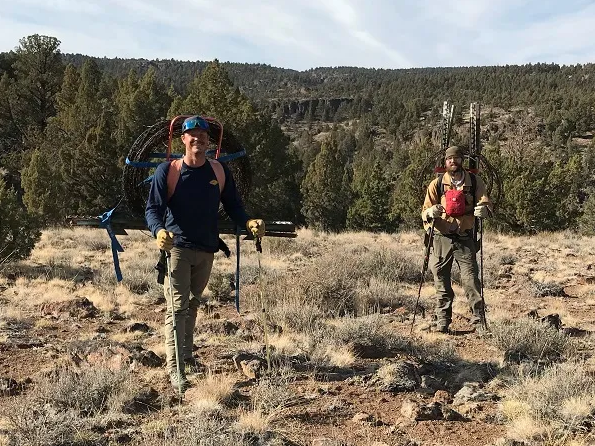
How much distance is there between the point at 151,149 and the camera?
446cm

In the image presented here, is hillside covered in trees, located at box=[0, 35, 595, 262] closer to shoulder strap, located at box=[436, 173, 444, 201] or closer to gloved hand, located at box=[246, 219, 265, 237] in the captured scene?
shoulder strap, located at box=[436, 173, 444, 201]

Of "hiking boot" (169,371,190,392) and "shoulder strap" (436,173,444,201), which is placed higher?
"shoulder strap" (436,173,444,201)

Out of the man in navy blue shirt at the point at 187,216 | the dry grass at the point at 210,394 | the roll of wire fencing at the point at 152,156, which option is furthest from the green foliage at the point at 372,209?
the dry grass at the point at 210,394

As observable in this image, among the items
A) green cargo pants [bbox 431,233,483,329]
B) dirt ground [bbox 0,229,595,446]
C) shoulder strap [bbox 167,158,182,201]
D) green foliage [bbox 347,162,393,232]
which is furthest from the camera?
green foliage [bbox 347,162,393,232]

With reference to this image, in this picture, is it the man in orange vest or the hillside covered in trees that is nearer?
the man in orange vest

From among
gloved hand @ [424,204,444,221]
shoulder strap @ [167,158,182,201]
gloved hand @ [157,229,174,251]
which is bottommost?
gloved hand @ [157,229,174,251]

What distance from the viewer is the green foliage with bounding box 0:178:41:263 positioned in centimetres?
945

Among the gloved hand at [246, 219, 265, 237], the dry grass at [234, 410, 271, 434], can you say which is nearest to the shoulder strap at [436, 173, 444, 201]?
the gloved hand at [246, 219, 265, 237]

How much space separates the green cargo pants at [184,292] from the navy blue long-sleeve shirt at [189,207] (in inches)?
3.8

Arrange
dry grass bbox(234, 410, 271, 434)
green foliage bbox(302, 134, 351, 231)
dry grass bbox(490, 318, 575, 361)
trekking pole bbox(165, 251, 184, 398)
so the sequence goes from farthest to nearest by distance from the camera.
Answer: green foliage bbox(302, 134, 351, 231) → dry grass bbox(490, 318, 575, 361) → trekking pole bbox(165, 251, 184, 398) → dry grass bbox(234, 410, 271, 434)

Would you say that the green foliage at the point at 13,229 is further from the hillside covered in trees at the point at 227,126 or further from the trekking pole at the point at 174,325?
the trekking pole at the point at 174,325

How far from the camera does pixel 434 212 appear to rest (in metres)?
5.05

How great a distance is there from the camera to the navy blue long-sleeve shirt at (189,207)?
353cm

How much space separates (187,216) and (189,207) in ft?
0.24
